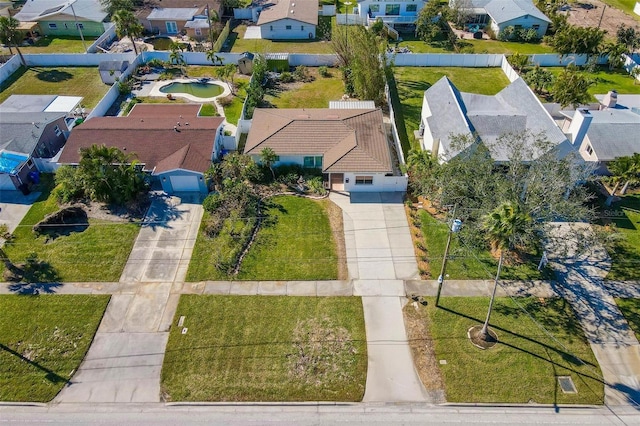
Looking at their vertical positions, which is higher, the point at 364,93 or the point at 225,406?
the point at 364,93

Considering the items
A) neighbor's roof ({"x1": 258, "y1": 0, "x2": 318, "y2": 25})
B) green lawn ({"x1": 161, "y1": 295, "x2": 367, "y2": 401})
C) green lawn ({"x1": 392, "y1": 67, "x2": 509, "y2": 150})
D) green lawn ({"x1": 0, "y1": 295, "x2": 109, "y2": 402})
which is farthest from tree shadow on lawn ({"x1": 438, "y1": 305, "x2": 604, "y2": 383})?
neighbor's roof ({"x1": 258, "y1": 0, "x2": 318, "y2": 25})

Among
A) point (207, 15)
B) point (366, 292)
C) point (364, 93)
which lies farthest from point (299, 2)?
point (366, 292)

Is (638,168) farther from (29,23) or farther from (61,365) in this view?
(29,23)

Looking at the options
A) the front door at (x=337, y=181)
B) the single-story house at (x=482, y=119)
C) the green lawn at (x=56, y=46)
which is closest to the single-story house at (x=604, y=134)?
the single-story house at (x=482, y=119)

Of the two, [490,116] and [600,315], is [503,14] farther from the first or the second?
[600,315]

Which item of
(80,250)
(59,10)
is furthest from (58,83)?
(80,250)
